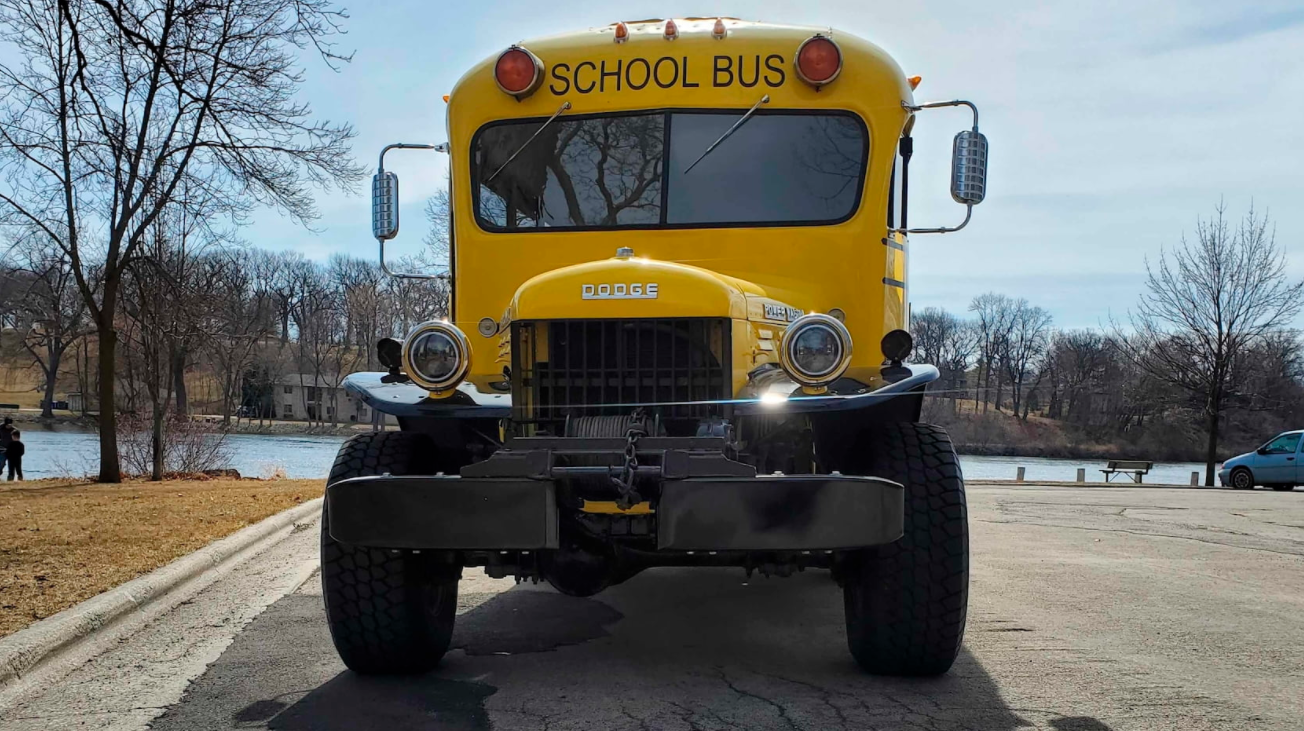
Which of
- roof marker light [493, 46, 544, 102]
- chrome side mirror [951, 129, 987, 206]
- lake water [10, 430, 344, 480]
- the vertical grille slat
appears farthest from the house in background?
the vertical grille slat

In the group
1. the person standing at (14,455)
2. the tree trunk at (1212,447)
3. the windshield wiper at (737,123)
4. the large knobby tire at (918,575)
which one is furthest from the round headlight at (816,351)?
the tree trunk at (1212,447)

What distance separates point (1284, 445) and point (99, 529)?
77.0ft

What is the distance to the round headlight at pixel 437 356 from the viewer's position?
14.6ft

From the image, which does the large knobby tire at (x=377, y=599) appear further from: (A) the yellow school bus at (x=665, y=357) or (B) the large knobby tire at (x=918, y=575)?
(B) the large knobby tire at (x=918, y=575)

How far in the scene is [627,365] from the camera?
14.5ft

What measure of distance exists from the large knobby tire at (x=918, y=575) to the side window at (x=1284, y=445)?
2278 centimetres

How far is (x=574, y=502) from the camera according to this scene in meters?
4.00

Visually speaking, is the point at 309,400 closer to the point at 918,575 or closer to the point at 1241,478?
the point at 1241,478

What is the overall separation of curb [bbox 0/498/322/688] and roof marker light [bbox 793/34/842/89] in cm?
439

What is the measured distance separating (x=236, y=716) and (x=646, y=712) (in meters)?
1.50

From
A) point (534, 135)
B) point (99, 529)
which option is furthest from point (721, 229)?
point (99, 529)

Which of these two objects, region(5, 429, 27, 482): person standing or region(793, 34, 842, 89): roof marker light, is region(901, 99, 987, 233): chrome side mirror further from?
region(5, 429, 27, 482): person standing

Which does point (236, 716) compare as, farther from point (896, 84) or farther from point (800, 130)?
point (896, 84)

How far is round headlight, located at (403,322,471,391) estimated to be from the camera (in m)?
4.45
